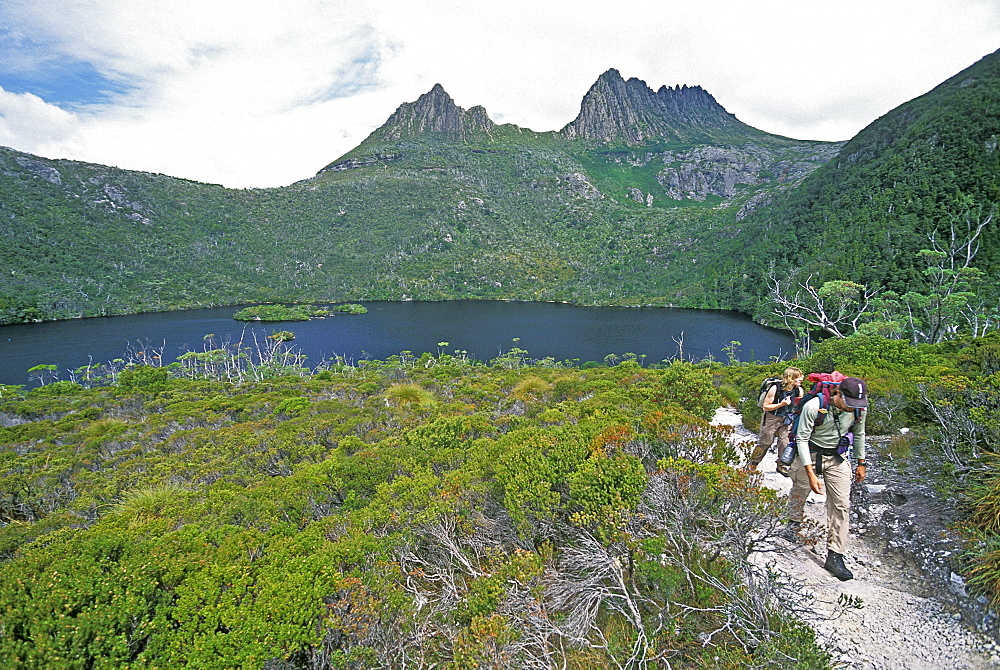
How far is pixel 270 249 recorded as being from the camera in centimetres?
19412

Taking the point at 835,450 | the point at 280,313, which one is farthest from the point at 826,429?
the point at 280,313

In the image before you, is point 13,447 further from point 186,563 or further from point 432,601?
point 432,601

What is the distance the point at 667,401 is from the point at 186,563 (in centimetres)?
1107

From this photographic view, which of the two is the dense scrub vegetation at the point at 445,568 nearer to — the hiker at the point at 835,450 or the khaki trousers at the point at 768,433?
the hiker at the point at 835,450

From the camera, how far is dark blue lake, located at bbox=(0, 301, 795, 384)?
2889 inches

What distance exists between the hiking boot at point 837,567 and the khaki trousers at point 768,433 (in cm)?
210

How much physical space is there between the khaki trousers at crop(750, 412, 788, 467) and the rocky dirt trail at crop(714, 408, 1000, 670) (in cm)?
173

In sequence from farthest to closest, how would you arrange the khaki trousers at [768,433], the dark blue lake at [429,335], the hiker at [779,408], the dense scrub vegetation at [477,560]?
the dark blue lake at [429,335] < the khaki trousers at [768,433] < the hiker at [779,408] < the dense scrub vegetation at [477,560]

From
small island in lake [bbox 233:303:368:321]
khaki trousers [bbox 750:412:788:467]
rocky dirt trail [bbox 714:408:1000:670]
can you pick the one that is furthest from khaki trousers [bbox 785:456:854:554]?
small island in lake [bbox 233:303:368:321]

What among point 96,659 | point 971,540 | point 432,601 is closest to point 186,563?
point 96,659

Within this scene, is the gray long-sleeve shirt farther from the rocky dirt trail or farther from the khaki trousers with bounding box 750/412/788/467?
the khaki trousers with bounding box 750/412/788/467

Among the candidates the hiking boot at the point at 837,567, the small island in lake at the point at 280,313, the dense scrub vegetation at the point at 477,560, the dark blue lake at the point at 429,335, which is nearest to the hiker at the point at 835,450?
the hiking boot at the point at 837,567

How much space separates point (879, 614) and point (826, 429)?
2146 mm

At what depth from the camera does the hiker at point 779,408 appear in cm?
693
